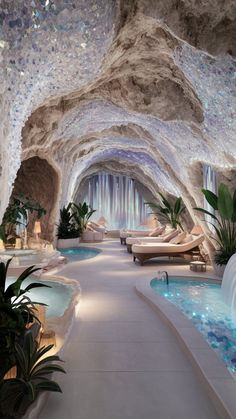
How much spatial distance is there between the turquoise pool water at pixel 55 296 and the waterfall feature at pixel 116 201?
14.6 meters

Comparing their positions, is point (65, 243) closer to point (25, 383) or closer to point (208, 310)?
point (208, 310)

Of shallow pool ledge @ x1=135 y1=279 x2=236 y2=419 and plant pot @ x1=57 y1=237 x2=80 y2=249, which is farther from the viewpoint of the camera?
plant pot @ x1=57 y1=237 x2=80 y2=249

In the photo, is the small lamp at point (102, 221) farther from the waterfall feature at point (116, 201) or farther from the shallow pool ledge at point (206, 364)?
the shallow pool ledge at point (206, 364)

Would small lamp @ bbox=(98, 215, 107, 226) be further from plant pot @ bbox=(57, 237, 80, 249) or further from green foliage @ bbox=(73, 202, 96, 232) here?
plant pot @ bbox=(57, 237, 80, 249)

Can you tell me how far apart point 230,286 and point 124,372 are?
275 centimetres

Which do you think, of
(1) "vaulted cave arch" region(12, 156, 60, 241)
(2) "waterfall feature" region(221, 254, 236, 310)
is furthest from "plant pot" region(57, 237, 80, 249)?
(2) "waterfall feature" region(221, 254, 236, 310)

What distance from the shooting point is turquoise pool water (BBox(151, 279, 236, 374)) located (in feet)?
10.1

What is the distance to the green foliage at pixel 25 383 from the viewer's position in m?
1.87

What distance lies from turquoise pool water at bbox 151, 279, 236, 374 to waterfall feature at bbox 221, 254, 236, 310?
90 millimetres

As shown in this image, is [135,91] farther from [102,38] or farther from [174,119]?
[102,38]

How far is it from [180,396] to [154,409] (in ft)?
0.83

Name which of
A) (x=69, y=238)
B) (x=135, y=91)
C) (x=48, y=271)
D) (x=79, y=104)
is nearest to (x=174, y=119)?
(x=135, y=91)

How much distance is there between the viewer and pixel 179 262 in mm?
8383

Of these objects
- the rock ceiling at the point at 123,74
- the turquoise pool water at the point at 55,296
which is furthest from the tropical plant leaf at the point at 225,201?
the turquoise pool water at the point at 55,296
